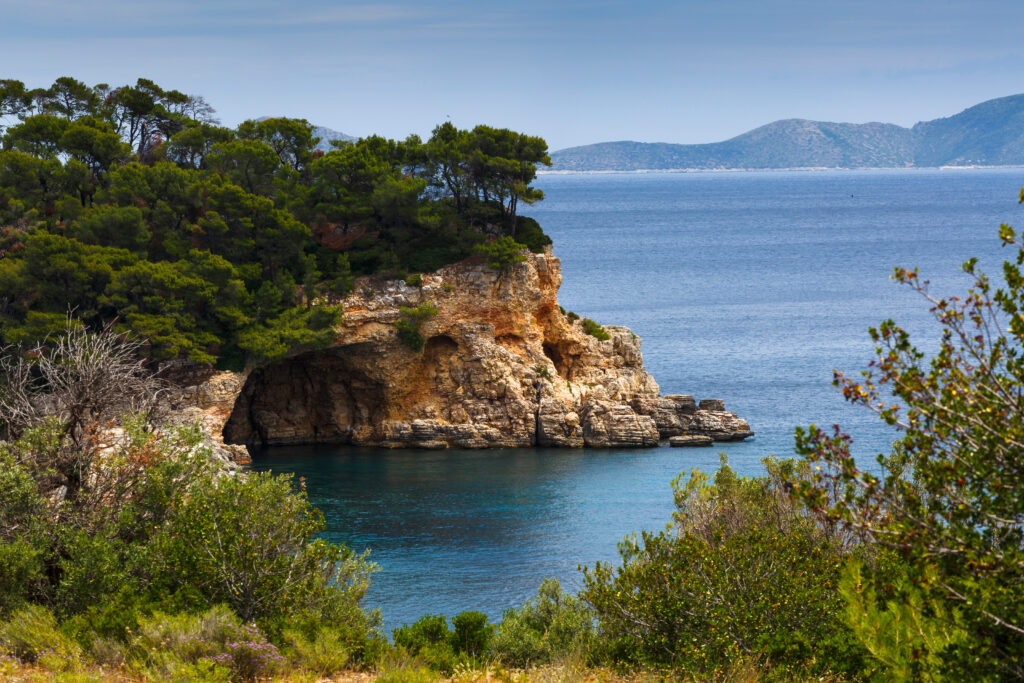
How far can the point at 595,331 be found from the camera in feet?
188

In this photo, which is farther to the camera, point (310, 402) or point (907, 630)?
point (310, 402)

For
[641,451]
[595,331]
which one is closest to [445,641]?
[641,451]

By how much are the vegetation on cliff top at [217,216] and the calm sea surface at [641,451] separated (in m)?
8.40

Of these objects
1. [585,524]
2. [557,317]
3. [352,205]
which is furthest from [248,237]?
[585,524]

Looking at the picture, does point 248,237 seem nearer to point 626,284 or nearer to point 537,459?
point 537,459

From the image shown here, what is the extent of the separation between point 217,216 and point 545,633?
3540 centimetres

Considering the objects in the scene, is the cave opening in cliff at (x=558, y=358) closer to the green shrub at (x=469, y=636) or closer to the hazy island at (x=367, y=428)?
the hazy island at (x=367, y=428)

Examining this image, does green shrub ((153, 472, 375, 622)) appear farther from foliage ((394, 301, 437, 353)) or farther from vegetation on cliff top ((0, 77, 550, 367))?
foliage ((394, 301, 437, 353))

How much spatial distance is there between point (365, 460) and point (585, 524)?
1476 cm

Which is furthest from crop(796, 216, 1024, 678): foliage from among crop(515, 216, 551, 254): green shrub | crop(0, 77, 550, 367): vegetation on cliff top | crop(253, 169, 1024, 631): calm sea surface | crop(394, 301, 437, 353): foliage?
crop(515, 216, 551, 254): green shrub

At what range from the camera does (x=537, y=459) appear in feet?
166

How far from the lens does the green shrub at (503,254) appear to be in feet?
177

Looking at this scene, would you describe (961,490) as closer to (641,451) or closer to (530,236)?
(641,451)

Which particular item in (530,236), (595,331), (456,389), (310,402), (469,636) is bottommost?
(310,402)
